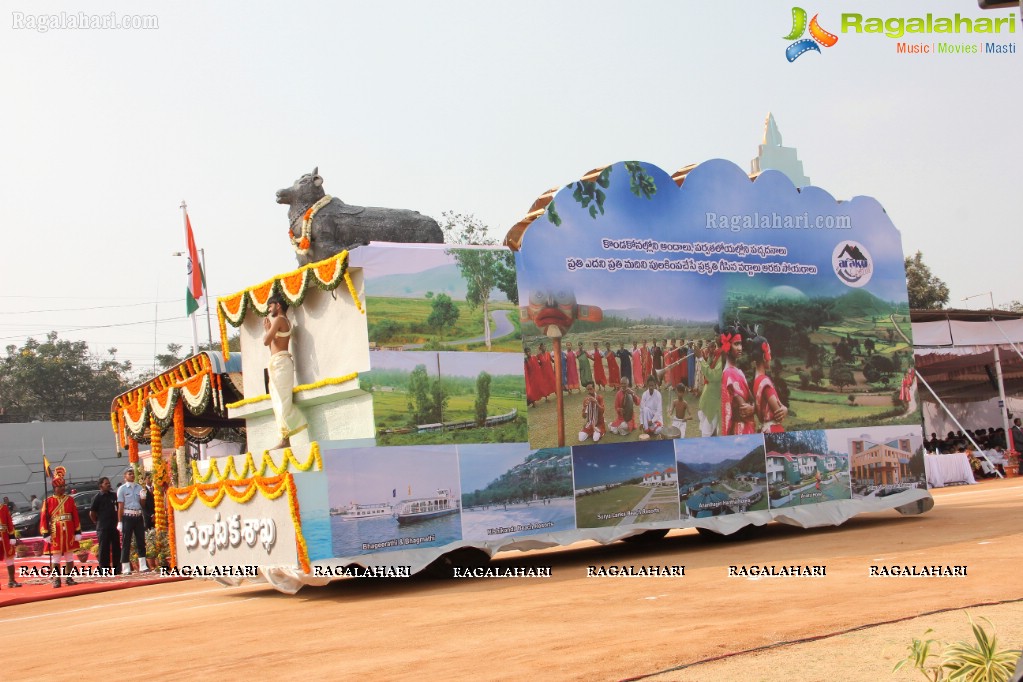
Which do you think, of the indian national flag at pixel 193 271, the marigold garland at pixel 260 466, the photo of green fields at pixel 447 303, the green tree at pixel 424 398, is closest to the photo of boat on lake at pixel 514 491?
the green tree at pixel 424 398

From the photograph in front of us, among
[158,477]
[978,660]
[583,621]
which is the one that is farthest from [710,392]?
[978,660]

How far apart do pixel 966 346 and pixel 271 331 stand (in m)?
21.9

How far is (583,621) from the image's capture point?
946 cm

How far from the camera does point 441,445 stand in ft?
44.1

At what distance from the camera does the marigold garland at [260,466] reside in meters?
12.6

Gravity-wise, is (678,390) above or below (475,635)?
above

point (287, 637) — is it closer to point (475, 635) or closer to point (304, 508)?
point (475, 635)

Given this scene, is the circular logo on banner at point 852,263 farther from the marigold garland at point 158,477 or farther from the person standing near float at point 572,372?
the marigold garland at point 158,477

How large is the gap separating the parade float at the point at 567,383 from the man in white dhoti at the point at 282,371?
0.50ft

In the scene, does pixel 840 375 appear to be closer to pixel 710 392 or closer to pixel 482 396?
pixel 710 392

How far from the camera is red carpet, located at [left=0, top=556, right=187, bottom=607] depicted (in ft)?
55.8

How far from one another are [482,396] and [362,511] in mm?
2180

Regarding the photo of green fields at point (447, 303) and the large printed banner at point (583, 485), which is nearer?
the large printed banner at point (583, 485)

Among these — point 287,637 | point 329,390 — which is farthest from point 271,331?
point 287,637
